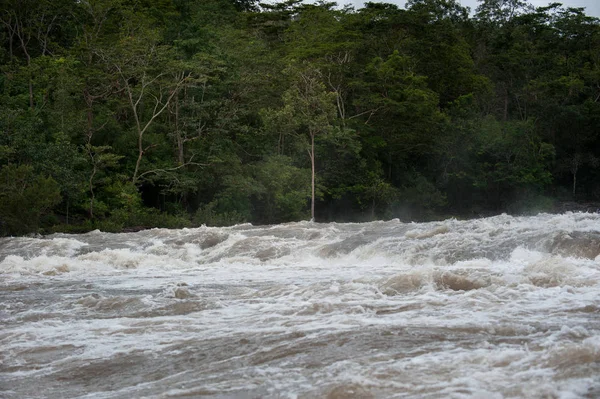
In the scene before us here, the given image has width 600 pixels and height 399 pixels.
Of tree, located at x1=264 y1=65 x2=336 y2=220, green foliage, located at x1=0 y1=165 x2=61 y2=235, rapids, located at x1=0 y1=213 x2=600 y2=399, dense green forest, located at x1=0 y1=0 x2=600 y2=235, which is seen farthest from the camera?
tree, located at x1=264 y1=65 x2=336 y2=220

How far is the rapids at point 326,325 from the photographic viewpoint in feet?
15.5

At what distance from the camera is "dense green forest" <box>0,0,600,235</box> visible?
24.6 metres

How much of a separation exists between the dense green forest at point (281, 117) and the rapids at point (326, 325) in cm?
1138

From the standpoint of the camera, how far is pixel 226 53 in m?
28.7

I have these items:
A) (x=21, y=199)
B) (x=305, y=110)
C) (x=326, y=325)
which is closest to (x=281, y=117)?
(x=305, y=110)

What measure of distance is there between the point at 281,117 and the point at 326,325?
21.2 metres

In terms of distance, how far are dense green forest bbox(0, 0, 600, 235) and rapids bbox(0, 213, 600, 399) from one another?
37.3 ft

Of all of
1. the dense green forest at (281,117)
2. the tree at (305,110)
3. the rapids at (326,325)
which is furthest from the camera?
the tree at (305,110)

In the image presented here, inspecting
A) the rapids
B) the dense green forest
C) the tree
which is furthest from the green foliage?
the tree

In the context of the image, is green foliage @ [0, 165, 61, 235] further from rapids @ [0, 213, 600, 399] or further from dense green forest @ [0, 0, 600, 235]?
rapids @ [0, 213, 600, 399]

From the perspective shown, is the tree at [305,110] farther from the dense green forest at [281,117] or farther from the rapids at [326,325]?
the rapids at [326,325]

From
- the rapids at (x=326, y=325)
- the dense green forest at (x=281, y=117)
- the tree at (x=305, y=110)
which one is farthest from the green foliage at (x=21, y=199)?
the tree at (x=305, y=110)

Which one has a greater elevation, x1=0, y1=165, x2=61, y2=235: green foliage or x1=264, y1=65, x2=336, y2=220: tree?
x1=264, y1=65, x2=336, y2=220: tree

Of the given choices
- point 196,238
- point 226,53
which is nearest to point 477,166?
point 226,53
